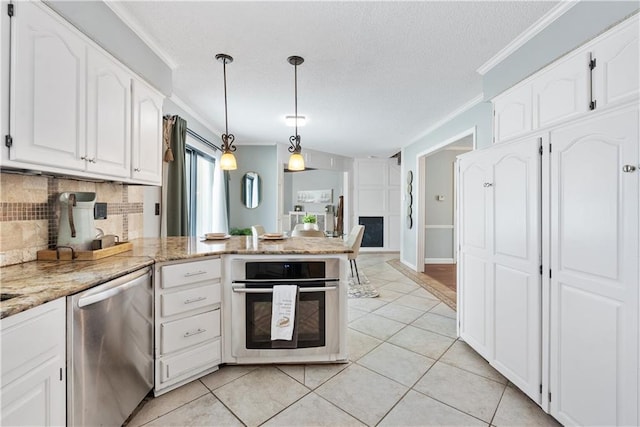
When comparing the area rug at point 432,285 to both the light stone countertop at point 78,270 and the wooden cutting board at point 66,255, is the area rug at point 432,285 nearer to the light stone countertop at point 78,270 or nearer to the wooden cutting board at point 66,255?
the light stone countertop at point 78,270

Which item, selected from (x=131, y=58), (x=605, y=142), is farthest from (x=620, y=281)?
(x=131, y=58)

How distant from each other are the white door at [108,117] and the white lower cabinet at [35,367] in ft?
3.09

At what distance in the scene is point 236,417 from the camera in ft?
5.43

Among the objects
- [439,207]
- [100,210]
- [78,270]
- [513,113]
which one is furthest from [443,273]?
[78,270]

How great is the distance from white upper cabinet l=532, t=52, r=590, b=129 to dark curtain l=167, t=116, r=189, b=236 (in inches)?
130

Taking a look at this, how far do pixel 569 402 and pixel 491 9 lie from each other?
2.32m

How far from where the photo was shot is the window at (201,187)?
4070 millimetres

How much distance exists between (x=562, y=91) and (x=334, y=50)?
5.37 ft

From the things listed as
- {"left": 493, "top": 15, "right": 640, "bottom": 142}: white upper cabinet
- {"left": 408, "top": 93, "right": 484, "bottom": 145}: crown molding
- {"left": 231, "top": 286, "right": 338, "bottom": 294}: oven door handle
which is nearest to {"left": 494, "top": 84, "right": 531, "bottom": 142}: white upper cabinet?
{"left": 493, "top": 15, "right": 640, "bottom": 142}: white upper cabinet

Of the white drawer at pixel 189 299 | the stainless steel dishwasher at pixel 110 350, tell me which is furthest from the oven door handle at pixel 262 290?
the stainless steel dishwasher at pixel 110 350

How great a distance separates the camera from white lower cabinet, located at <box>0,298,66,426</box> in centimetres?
92

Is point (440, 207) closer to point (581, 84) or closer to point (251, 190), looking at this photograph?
point (251, 190)

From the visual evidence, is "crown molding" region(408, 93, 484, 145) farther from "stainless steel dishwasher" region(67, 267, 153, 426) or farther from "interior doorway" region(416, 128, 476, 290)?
"stainless steel dishwasher" region(67, 267, 153, 426)

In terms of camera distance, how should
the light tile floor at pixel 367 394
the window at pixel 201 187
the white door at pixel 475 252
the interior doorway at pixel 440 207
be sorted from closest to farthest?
the light tile floor at pixel 367 394, the white door at pixel 475 252, the window at pixel 201 187, the interior doorway at pixel 440 207
